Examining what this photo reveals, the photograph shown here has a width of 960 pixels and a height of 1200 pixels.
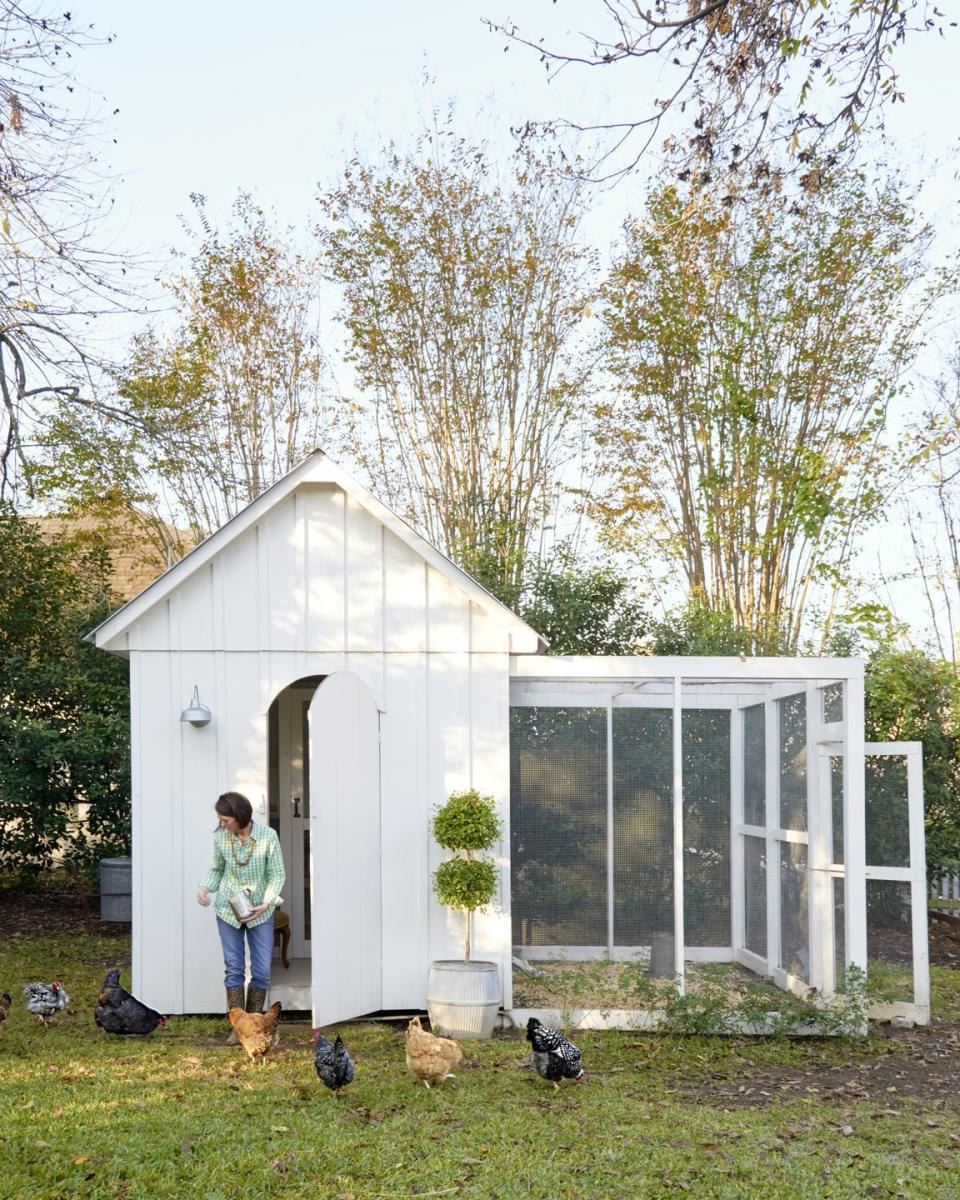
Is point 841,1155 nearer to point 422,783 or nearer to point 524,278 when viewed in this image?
point 422,783

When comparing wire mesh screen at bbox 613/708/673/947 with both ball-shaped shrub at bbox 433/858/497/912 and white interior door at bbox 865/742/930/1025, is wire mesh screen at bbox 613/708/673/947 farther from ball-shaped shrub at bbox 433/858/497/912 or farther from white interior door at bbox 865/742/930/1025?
white interior door at bbox 865/742/930/1025

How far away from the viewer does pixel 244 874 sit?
27.7 feet

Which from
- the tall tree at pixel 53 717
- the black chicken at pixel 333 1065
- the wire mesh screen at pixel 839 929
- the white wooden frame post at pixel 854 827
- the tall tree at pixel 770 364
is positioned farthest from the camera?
the tall tree at pixel 770 364

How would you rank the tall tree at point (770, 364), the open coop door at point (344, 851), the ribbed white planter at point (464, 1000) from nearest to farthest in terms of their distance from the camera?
the open coop door at point (344, 851) → the ribbed white planter at point (464, 1000) → the tall tree at point (770, 364)

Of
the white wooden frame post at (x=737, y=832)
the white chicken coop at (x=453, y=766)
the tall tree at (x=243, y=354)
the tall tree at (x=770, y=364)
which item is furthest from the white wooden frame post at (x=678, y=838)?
the tall tree at (x=243, y=354)

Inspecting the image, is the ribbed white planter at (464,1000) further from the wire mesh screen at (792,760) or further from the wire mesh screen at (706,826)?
the wire mesh screen at (792,760)

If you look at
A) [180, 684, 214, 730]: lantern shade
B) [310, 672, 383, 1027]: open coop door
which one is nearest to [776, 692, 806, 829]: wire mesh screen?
[310, 672, 383, 1027]: open coop door

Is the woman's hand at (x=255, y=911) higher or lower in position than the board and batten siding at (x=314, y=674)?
lower

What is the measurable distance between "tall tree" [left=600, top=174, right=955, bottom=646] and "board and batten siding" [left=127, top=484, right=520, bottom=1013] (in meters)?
8.07

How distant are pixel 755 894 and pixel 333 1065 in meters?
3.88

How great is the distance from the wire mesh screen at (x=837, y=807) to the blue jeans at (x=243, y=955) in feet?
13.2

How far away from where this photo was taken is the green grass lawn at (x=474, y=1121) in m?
5.74

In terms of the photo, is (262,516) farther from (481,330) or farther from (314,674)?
(481,330)

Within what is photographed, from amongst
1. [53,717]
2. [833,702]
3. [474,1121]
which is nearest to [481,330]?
[53,717]
